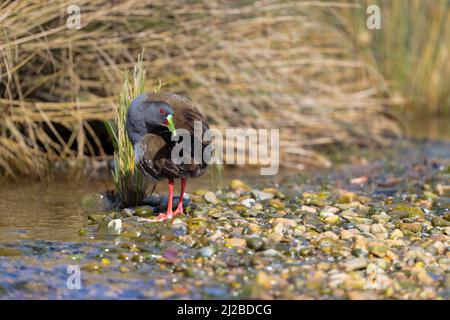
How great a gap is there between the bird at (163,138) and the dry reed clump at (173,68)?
1.64 m

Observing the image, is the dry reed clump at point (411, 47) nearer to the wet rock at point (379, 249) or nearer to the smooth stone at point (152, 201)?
the smooth stone at point (152, 201)

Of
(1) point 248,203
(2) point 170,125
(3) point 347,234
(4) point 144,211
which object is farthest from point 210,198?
(3) point 347,234

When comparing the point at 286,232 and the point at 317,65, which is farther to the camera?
the point at 317,65

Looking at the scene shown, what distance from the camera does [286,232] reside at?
5.10 m

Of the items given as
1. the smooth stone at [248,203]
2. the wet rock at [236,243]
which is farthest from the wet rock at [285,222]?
the smooth stone at [248,203]

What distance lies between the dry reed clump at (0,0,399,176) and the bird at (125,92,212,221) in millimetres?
1645

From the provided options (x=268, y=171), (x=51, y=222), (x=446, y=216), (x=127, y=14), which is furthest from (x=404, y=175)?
(x=51, y=222)

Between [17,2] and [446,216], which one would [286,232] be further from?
[17,2]

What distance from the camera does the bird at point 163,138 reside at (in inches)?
201

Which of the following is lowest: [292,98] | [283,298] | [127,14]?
[283,298]

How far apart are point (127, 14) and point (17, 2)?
1.08 metres

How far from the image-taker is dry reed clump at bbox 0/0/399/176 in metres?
6.95

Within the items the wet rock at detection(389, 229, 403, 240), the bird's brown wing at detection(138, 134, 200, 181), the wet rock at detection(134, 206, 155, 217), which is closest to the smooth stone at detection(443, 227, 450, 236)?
the wet rock at detection(389, 229, 403, 240)

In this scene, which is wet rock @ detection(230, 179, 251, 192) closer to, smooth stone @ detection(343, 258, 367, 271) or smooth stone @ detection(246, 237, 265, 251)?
smooth stone @ detection(246, 237, 265, 251)
